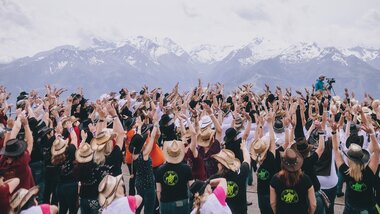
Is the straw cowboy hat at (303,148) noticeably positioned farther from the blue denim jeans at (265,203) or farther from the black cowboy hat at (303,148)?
the blue denim jeans at (265,203)

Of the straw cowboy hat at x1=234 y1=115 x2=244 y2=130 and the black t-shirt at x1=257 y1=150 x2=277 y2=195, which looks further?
the straw cowboy hat at x1=234 y1=115 x2=244 y2=130

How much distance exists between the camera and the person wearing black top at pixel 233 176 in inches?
216

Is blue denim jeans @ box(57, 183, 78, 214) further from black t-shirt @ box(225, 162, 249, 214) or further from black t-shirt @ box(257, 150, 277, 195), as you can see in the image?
black t-shirt @ box(257, 150, 277, 195)

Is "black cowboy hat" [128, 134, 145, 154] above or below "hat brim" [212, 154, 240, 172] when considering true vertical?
above

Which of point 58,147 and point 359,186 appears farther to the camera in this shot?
point 58,147

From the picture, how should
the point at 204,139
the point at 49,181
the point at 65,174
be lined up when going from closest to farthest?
the point at 65,174 < the point at 204,139 < the point at 49,181

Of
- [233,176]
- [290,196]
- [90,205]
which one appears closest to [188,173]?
[233,176]

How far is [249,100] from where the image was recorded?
13070mm

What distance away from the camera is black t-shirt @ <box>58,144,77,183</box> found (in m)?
6.53

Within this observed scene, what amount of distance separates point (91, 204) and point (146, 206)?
1.20m

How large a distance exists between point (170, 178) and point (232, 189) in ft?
3.49

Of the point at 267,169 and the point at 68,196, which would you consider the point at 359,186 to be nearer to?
the point at 267,169

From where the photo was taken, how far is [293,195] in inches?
199

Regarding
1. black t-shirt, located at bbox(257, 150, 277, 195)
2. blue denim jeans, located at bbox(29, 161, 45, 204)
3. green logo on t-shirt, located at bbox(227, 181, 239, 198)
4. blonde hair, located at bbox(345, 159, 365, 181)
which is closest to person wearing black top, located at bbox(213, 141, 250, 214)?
green logo on t-shirt, located at bbox(227, 181, 239, 198)
